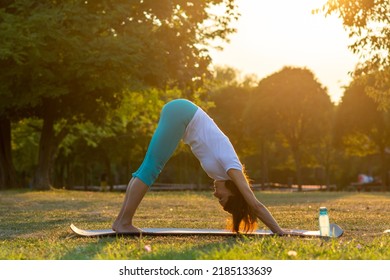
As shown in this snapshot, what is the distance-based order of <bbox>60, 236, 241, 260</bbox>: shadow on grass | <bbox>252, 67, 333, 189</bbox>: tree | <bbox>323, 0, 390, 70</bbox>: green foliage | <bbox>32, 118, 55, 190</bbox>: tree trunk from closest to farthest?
<bbox>60, 236, 241, 260</bbox>: shadow on grass < <bbox>323, 0, 390, 70</bbox>: green foliage < <bbox>32, 118, 55, 190</bbox>: tree trunk < <bbox>252, 67, 333, 189</bbox>: tree

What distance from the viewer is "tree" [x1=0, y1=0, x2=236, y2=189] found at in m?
28.0

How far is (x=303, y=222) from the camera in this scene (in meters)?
13.4

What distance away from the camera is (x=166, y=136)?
33.0 ft

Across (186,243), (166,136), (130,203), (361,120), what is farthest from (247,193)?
(361,120)

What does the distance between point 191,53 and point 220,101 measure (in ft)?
105

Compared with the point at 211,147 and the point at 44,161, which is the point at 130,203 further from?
the point at 44,161

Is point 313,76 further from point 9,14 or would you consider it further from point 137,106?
point 9,14

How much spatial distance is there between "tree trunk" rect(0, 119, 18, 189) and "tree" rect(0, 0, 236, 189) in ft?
10.3

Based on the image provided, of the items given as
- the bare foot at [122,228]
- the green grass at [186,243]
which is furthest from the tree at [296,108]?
the bare foot at [122,228]

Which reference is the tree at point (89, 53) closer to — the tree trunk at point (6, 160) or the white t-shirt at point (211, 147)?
the tree trunk at point (6, 160)

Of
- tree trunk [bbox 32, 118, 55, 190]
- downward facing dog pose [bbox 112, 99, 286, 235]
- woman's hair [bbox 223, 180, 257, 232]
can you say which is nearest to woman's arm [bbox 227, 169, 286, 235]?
downward facing dog pose [bbox 112, 99, 286, 235]

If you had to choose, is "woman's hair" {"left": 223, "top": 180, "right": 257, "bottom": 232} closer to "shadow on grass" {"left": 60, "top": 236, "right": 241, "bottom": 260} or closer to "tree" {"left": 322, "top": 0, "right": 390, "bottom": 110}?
"shadow on grass" {"left": 60, "top": 236, "right": 241, "bottom": 260}

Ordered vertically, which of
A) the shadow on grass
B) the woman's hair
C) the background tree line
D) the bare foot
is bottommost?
the shadow on grass

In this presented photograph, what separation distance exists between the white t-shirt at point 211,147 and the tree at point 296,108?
4492cm
